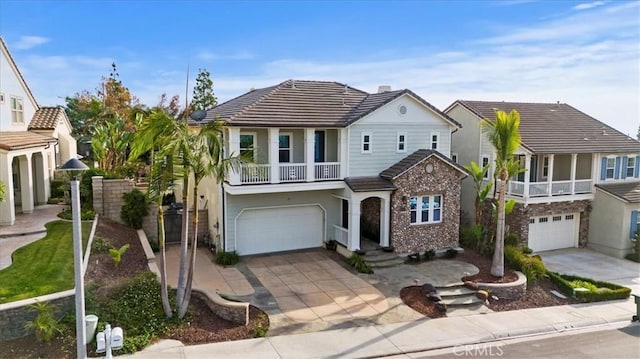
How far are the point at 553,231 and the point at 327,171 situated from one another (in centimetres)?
1296

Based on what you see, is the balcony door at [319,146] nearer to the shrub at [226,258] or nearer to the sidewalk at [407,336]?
the shrub at [226,258]

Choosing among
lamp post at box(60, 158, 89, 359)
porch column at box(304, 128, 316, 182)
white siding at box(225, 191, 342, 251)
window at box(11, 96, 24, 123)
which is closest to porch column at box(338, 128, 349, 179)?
porch column at box(304, 128, 316, 182)

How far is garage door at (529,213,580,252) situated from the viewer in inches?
934

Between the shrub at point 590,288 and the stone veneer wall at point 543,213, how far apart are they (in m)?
4.62

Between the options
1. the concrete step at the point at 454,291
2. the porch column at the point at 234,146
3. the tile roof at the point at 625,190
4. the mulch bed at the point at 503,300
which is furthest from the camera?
the tile roof at the point at 625,190

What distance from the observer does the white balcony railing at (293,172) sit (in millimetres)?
19125

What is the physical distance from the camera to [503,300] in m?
16.2

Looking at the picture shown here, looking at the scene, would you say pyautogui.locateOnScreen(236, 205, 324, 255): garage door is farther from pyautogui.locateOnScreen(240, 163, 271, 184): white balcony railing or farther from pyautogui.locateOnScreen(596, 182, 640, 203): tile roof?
pyautogui.locateOnScreen(596, 182, 640, 203): tile roof

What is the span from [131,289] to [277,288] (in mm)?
4936

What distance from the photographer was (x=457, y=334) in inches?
524

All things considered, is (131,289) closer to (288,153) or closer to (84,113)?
(288,153)

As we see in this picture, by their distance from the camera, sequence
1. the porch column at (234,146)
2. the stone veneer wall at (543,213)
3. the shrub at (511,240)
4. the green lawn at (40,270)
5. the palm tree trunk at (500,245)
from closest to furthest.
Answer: the green lawn at (40,270), the palm tree trunk at (500,245), the porch column at (234,146), the shrub at (511,240), the stone veneer wall at (543,213)

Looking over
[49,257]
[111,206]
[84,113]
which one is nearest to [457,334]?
[49,257]

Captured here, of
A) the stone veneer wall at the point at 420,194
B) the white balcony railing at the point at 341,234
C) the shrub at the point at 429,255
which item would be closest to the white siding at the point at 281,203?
A: the white balcony railing at the point at 341,234
